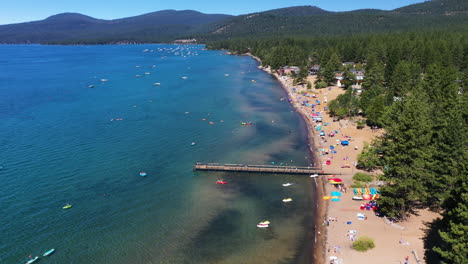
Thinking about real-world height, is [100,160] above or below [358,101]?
below

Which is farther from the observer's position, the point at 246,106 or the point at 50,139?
the point at 246,106

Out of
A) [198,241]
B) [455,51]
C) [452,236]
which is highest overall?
[455,51]

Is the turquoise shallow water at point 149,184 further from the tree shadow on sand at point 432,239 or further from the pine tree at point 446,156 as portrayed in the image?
the pine tree at point 446,156

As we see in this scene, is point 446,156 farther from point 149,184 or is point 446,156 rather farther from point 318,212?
point 149,184

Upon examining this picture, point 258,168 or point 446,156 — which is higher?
point 446,156

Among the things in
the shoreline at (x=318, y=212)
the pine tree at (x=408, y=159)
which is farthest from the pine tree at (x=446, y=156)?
the shoreline at (x=318, y=212)

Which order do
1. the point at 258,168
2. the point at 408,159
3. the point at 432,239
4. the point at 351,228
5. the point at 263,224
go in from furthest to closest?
the point at 258,168
the point at 263,224
the point at 351,228
the point at 408,159
the point at 432,239

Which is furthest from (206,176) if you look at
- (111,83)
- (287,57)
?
(287,57)

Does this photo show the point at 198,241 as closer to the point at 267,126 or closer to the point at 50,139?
the point at 267,126

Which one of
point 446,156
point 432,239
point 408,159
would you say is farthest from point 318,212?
point 446,156
